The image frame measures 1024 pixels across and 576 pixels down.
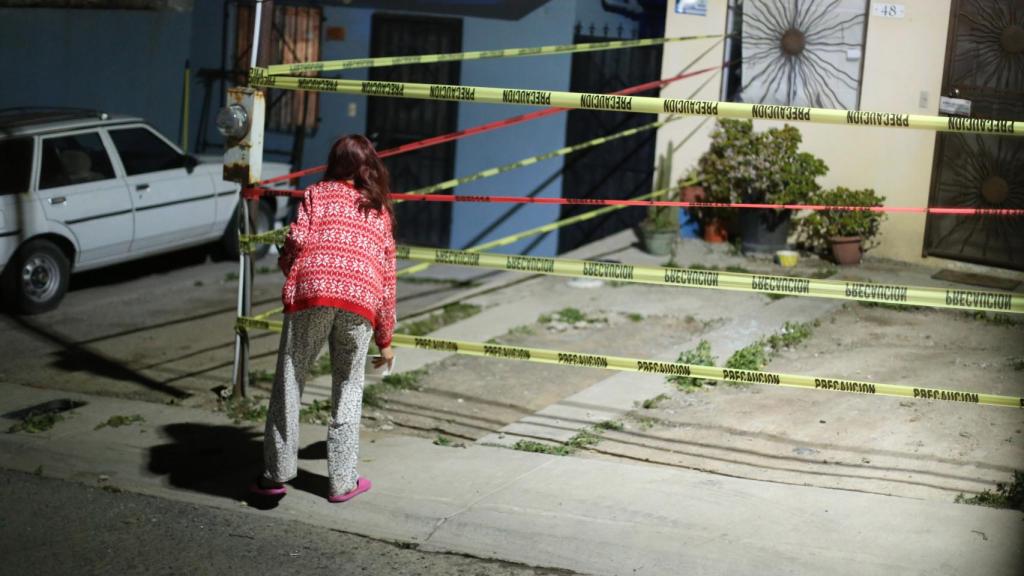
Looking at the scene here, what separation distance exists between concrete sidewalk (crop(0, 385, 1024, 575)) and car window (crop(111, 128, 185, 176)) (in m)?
5.09

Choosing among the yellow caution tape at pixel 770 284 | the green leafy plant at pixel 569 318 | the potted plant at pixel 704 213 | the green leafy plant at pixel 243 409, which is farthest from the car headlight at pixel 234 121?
the potted plant at pixel 704 213

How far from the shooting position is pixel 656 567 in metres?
5.34

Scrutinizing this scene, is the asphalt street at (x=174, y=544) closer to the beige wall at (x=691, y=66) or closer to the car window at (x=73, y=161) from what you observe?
the car window at (x=73, y=161)

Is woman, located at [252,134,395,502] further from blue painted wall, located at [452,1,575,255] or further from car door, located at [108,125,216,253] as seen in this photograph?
blue painted wall, located at [452,1,575,255]

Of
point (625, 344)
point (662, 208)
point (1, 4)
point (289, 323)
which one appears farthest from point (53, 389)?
point (1, 4)

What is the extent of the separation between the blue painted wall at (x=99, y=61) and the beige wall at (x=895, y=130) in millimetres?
6346

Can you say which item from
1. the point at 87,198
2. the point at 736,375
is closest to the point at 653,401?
the point at 736,375

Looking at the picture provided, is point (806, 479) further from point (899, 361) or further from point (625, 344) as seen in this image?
point (625, 344)

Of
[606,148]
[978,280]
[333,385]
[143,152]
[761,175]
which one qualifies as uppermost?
[606,148]

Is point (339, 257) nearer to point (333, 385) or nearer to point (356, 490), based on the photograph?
point (333, 385)

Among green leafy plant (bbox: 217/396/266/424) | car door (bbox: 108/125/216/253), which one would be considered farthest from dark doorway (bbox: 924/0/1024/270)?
car door (bbox: 108/125/216/253)

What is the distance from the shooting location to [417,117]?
1353 cm

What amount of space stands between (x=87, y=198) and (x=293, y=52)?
368 cm

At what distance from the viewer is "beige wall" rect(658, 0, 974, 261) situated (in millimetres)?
11461
